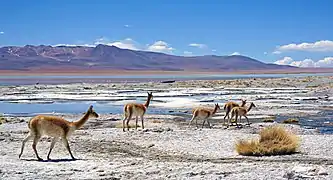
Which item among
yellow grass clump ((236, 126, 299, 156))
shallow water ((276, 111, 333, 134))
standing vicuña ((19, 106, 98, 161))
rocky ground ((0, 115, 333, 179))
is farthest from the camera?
shallow water ((276, 111, 333, 134))

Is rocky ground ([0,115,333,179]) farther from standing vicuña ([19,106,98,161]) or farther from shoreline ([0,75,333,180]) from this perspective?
standing vicuña ([19,106,98,161])

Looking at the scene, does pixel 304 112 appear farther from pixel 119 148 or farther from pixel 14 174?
pixel 14 174

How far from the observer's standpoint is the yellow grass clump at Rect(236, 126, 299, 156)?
12375 mm

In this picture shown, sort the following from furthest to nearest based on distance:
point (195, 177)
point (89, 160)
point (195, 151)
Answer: point (195, 151) < point (89, 160) < point (195, 177)

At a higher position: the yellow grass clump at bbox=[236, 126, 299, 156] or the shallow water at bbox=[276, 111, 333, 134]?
the yellow grass clump at bbox=[236, 126, 299, 156]

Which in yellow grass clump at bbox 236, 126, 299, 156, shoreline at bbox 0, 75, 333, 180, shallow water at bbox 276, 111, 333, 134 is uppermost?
yellow grass clump at bbox 236, 126, 299, 156

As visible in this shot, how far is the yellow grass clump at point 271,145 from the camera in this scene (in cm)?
1238

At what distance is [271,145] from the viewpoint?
41.7 feet

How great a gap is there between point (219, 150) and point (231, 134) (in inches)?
124

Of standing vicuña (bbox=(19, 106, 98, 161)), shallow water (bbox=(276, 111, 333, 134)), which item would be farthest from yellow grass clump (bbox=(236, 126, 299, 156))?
shallow water (bbox=(276, 111, 333, 134))

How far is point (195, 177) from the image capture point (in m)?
9.56

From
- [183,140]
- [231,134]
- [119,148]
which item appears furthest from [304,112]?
[119,148]

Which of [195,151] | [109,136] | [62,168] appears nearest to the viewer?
[62,168]

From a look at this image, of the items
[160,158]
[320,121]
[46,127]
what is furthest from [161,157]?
[320,121]
